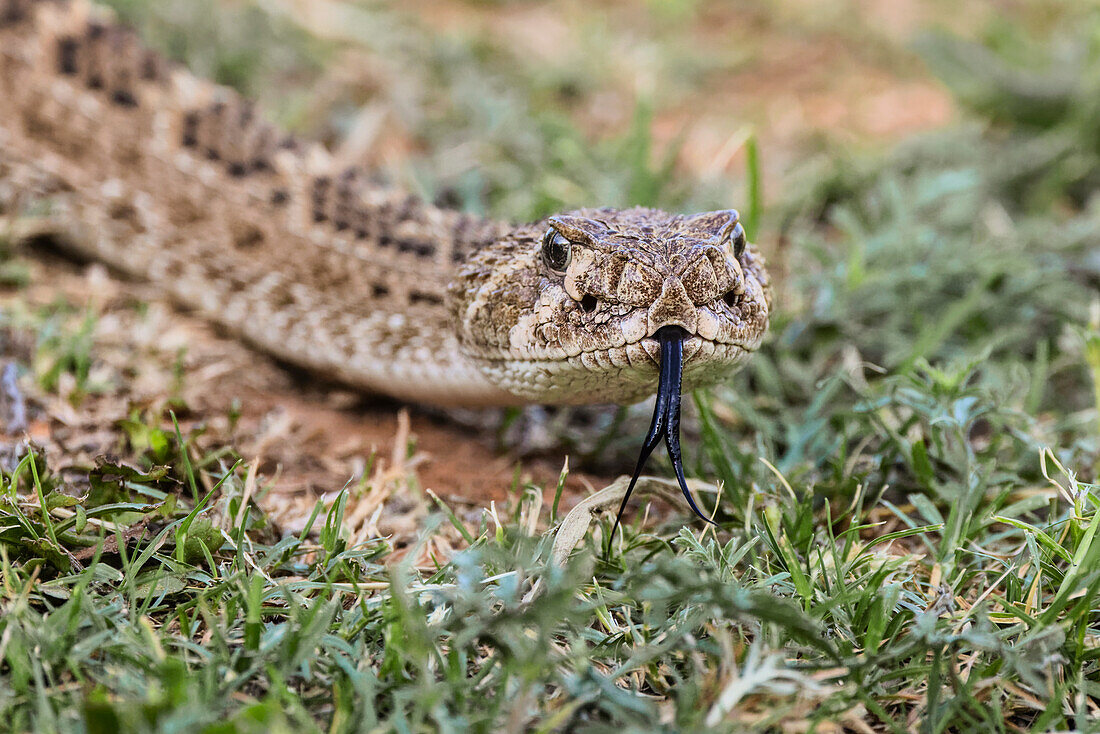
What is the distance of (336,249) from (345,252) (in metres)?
0.05

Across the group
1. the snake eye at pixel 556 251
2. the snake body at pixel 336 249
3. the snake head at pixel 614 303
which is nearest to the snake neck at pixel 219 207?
the snake body at pixel 336 249

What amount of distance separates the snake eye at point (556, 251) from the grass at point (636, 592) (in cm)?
74

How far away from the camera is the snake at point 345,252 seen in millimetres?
2773

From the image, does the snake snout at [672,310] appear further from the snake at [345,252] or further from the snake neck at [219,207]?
the snake neck at [219,207]

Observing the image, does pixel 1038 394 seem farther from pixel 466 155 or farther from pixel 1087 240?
pixel 466 155

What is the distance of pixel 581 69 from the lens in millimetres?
6336

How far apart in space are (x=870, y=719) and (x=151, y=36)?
548 centimetres

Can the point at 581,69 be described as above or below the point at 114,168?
above

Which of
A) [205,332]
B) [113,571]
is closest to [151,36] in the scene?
[205,332]

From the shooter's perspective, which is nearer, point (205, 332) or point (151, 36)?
point (205, 332)

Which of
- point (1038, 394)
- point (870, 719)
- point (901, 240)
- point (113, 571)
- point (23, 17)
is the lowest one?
point (870, 719)

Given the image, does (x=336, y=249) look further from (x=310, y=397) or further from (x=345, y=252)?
(x=310, y=397)

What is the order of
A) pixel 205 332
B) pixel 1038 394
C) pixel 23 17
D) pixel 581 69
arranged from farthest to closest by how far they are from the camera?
pixel 581 69 < pixel 23 17 < pixel 205 332 < pixel 1038 394

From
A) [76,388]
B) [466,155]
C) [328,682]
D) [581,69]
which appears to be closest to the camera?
[328,682]
